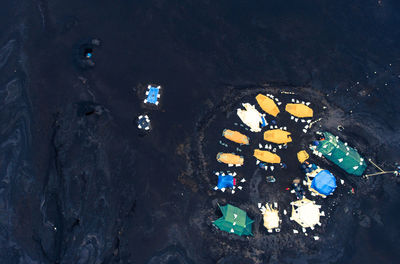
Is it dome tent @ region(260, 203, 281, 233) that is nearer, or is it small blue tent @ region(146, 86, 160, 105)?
dome tent @ region(260, 203, 281, 233)

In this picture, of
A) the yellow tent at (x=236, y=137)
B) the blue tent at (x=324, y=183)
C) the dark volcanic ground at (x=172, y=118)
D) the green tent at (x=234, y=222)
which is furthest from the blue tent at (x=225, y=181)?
the blue tent at (x=324, y=183)

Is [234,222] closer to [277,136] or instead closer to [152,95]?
[277,136]

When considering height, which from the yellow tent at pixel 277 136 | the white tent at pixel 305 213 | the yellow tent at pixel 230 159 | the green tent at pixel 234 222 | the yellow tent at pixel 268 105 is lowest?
the green tent at pixel 234 222

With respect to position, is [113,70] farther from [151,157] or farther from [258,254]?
[258,254]

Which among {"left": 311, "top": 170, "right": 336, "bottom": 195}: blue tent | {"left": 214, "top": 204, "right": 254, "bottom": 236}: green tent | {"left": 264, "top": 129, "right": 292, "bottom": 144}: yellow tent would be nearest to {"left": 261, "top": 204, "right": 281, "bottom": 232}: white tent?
{"left": 214, "top": 204, "right": 254, "bottom": 236}: green tent

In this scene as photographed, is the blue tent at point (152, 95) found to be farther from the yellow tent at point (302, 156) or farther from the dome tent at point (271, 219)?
the yellow tent at point (302, 156)

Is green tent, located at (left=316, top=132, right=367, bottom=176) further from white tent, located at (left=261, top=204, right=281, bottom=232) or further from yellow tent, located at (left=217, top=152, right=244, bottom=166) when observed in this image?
yellow tent, located at (left=217, top=152, right=244, bottom=166)
